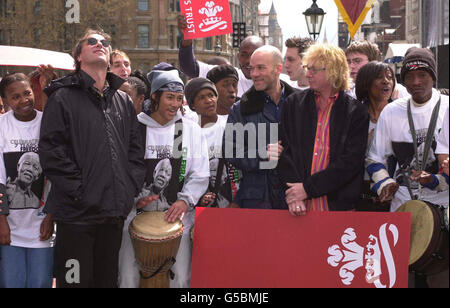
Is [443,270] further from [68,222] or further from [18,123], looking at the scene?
[18,123]

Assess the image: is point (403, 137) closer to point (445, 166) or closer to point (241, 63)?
point (445, 166)

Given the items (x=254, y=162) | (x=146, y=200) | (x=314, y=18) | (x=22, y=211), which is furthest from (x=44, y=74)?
(x=314, y=18)

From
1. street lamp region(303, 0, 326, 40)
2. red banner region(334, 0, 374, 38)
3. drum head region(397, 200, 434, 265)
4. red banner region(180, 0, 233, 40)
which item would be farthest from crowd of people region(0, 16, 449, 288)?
street lamp region(303, 0, 326, 40)

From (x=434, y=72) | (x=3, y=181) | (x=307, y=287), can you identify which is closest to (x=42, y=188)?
(x=3, y=181)

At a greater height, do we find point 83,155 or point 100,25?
point 100,25

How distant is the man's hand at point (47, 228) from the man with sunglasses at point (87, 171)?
1.18 ft

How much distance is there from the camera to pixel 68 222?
180 inches

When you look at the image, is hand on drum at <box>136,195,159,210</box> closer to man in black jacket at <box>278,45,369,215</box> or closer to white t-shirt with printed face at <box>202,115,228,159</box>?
white t-shirt with printed face at <box>202,115,228,159</box>

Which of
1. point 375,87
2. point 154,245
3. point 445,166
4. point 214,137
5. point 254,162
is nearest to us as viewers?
point 445,166

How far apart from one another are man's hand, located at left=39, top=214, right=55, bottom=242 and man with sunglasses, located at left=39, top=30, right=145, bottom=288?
36cm

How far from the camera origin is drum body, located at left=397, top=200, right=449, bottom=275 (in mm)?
4348

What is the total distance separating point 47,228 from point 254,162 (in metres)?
1.72

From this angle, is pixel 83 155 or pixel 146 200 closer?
pixel 83 155

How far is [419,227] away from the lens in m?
4.48
